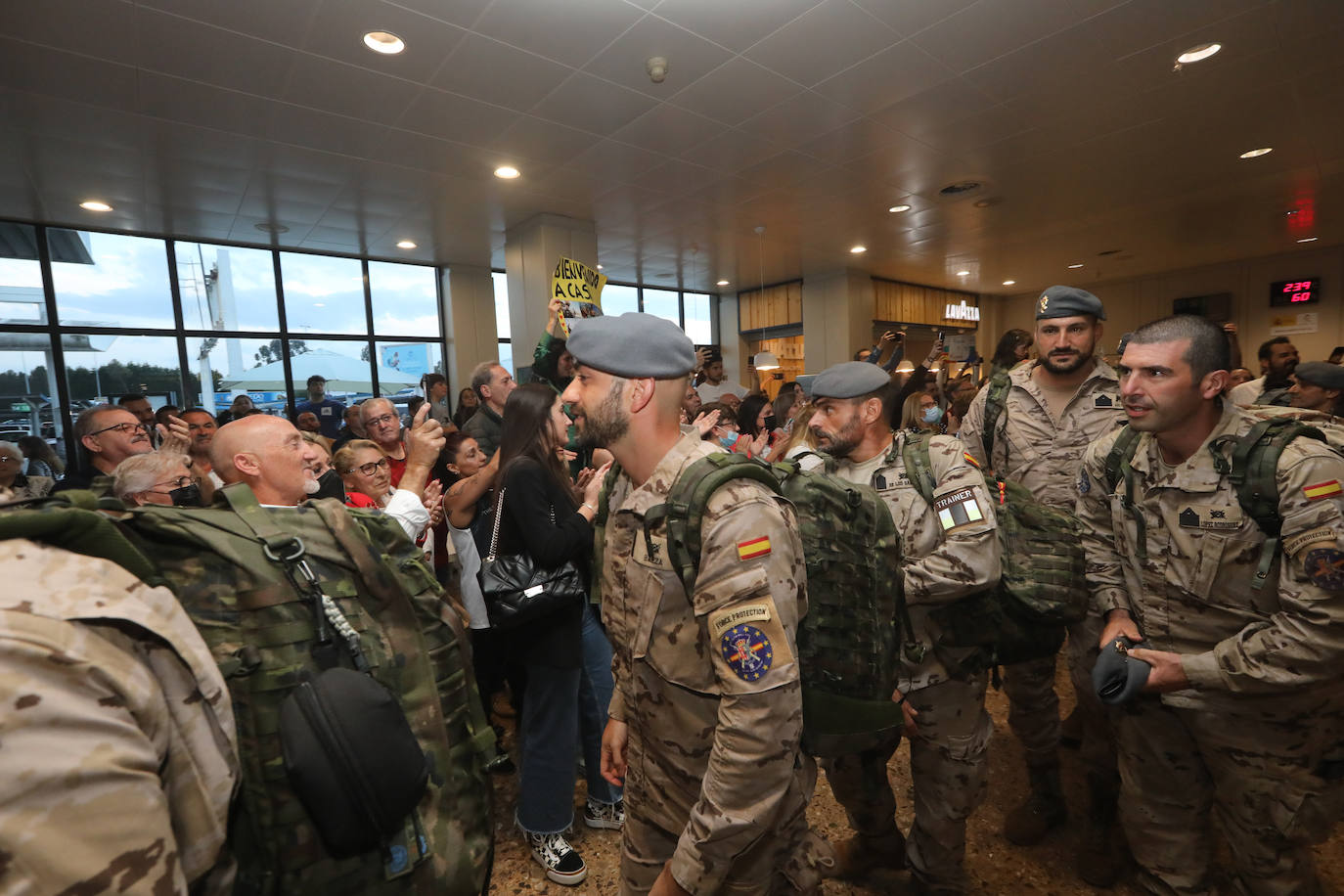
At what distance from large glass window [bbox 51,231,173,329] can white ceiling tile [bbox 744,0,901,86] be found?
7743mm

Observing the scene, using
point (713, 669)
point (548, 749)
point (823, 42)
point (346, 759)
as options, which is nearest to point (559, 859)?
point (548, 749)

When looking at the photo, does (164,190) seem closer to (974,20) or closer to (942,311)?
(974,20)

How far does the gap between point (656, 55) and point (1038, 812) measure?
15.1 feet

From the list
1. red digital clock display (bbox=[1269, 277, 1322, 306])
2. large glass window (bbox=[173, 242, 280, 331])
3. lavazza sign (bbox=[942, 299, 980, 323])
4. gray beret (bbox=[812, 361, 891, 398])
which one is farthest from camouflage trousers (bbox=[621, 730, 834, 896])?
red digital clock display (bbox=[1269, 277, 1322, 306])

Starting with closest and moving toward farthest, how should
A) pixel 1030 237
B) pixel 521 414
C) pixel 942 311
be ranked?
pixel 521 414 → pixel 1030 237 → pixel 942 311

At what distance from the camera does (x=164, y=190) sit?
18.2 feet

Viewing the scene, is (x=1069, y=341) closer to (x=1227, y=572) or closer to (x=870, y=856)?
(x=1227, y=572)

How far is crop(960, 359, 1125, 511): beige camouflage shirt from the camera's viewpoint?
8.77 ft

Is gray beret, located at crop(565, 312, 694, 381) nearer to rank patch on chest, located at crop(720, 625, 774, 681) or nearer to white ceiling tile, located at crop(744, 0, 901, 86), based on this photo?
rank patch on chest, located at crop(720, 625, 774, 681)

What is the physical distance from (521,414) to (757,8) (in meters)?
2.83

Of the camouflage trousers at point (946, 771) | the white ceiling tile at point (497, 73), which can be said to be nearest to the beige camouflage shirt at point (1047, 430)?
the camouflage trousers at point (946, 771)

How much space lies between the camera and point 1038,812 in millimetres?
2383

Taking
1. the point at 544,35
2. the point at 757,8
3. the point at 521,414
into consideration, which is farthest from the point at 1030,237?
the point at 521,414

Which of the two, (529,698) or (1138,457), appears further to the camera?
(529,698)
